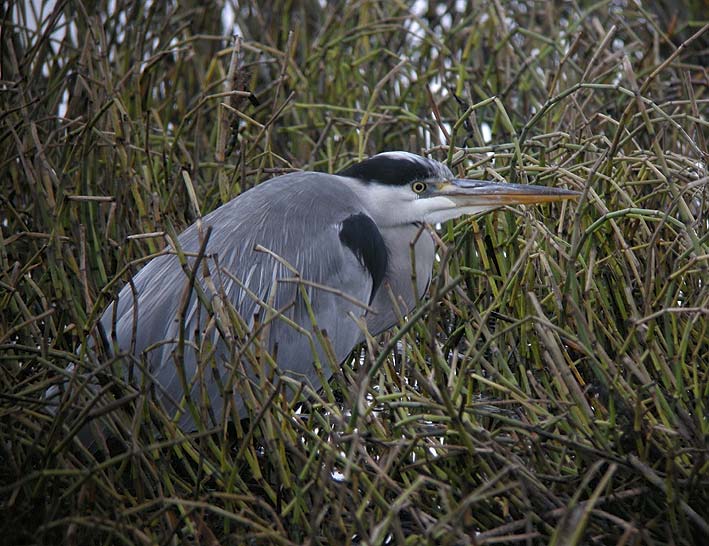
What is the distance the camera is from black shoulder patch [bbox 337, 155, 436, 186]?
108 inches

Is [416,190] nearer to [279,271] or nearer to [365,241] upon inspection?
[365,241]

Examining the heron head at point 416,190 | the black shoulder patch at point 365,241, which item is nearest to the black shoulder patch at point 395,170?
the heron head at point 416,190

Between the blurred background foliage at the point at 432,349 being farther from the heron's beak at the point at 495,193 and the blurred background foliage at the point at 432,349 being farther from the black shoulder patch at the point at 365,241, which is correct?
the black shoulder patch at the point at 365,241

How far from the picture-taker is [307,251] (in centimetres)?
268

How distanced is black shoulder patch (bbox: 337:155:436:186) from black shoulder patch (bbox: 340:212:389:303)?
0.13 m

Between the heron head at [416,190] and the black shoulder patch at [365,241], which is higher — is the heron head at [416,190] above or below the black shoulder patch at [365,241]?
above

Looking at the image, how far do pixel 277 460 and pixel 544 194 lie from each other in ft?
3.42

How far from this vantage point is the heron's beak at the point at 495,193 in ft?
8.21

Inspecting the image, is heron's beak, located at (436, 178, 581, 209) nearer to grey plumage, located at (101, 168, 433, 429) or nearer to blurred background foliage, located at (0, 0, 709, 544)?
blurred background foliage, located at (0, 0, 709, 544)

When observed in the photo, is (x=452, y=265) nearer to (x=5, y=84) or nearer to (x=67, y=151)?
(x=67, y=151)

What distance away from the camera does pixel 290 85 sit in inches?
155

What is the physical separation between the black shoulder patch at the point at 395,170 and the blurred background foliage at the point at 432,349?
5.4 inches

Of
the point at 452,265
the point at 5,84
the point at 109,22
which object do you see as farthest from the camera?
the point at 109,22

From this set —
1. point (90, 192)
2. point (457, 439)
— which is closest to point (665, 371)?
point (457, 439)
